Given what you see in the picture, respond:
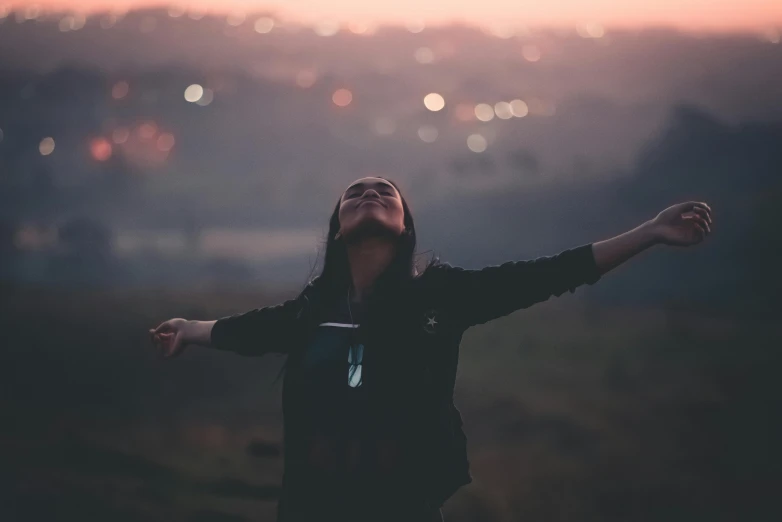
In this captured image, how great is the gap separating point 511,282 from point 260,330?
58 centimetres

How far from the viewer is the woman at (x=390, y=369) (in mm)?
1732

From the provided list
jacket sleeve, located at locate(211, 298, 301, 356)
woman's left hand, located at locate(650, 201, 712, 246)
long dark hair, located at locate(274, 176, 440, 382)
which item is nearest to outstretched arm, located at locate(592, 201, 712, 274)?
woman's left hand, located at locate(650, 201, 712, 246)

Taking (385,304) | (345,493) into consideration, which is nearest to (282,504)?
(345,493)

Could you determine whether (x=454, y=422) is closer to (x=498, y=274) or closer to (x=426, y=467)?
(x=426, y=467)

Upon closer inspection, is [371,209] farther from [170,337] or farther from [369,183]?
[170,337]

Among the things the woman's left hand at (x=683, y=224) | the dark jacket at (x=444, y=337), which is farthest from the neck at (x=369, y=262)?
the woman's left hand at (x=683, y=224)

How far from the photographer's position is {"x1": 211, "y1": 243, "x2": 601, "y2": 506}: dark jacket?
1717mm

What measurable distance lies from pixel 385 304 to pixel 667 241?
1.84 feet

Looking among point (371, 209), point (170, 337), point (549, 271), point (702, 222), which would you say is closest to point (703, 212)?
point (702, 222)

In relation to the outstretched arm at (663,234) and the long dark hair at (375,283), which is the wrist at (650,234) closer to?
the outstretched arm at (663,234)

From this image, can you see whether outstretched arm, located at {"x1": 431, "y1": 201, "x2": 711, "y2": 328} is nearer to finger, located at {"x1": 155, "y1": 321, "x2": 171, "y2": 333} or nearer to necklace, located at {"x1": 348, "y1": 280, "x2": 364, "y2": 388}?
necklace, located at {"x1": 348, "y1": 280, "x2": 364, "y2": 388}

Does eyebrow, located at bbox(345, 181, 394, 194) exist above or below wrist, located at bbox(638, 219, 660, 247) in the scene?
above

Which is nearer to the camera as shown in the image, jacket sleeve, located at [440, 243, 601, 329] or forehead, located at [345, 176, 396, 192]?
jacket sleeve, located at [440, 243, 601, 329]

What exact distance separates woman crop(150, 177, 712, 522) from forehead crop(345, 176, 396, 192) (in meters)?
0.04
